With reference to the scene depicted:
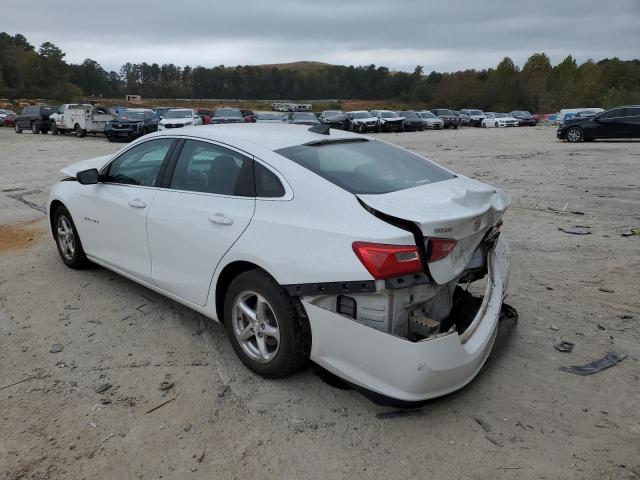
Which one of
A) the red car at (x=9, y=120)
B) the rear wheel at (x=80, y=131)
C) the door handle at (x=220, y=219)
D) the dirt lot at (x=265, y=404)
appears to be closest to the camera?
the dirt lot at (x=265, y=404)

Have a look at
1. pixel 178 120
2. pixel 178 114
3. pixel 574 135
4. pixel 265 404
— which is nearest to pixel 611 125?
pixel 574 135

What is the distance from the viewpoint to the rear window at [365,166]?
3.20 m

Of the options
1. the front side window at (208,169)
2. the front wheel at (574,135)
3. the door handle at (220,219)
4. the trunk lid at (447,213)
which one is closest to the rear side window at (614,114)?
the front wheel at (574,135)

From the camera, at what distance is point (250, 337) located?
3.35m

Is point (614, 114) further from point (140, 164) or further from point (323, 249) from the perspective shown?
point (323, 249)

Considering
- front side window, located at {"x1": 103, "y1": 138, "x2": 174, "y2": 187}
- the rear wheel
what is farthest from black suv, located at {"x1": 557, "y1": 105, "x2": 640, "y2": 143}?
the rear wheel

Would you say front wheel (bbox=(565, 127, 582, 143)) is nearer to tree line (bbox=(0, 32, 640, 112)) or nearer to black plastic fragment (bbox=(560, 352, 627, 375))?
black plastic fragment (bbox=(560, 352, 627, 375))

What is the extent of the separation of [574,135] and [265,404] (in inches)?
948

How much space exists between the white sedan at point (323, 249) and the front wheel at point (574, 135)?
22.3m

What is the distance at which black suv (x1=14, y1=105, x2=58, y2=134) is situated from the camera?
104ft

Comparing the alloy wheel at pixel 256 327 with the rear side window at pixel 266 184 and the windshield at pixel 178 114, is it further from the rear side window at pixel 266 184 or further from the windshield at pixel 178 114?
the windshield at pixel 178 114

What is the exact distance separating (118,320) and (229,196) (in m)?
1.58

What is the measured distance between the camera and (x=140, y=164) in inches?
172

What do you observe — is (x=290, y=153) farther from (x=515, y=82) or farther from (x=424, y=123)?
(x=515, y=82)
